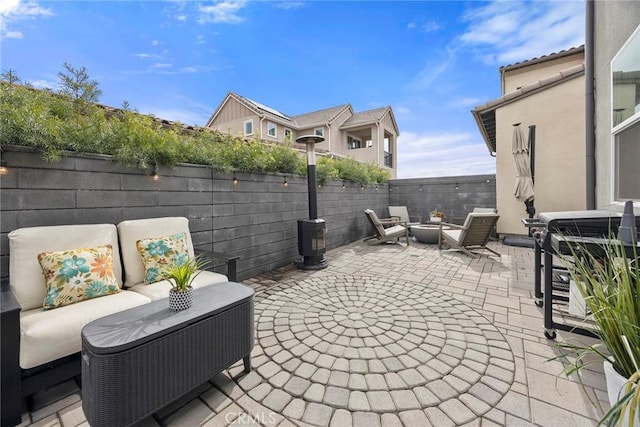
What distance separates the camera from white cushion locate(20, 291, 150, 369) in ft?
4.90

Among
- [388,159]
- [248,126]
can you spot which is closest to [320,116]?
[248,126]

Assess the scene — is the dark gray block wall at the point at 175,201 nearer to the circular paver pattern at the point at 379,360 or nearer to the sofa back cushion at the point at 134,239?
the sofa back cushion at the point at 134,239

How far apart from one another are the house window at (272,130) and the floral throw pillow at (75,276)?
1269cm

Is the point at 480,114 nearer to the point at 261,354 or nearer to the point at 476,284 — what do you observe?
the point at 476,284

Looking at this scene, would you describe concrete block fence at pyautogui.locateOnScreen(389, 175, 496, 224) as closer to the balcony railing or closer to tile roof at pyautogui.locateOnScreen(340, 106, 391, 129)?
tile roof at pyautogui.locateOnScreen(340, 106, 391, 129)

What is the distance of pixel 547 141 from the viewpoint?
5.89m

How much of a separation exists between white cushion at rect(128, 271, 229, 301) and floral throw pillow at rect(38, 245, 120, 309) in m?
0.21

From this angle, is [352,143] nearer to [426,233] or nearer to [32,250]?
[426,233]

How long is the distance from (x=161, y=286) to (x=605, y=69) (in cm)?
623

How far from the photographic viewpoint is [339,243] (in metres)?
6.54

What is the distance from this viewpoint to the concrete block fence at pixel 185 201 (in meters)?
2.10

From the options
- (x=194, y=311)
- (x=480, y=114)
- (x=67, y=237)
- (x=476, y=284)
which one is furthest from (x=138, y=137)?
(x=480, y=114)

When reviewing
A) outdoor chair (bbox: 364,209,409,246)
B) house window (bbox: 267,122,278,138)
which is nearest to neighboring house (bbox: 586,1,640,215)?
outdoor chair (bbox: 364,209,409,246)

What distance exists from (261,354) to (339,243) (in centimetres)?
452
